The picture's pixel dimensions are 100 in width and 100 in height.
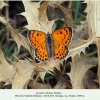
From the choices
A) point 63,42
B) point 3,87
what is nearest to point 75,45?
point 63,42

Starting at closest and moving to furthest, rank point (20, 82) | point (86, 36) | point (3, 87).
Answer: point (20, 82), point (3, 87), point (86, 36)

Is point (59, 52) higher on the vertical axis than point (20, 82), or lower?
higher

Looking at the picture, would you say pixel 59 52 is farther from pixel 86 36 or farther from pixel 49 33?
pixel 86 36
